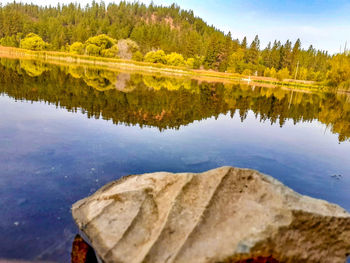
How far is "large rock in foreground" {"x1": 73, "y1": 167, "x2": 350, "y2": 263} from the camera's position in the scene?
4.66m

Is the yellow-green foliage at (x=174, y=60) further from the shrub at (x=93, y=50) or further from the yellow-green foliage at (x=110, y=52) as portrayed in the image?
the shrub at (x=93, y=50)

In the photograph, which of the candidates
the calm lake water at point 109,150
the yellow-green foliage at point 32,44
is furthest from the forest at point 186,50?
the calm lake water at point 109,150

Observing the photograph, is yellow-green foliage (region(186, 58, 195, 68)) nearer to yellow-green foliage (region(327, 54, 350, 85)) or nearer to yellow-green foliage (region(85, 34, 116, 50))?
yellow-green foliage (region(85, 34, 116, 50))

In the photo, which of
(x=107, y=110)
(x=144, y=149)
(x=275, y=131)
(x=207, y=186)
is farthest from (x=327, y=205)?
(x=107, y=110)

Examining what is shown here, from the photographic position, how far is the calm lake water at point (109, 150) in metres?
6.66

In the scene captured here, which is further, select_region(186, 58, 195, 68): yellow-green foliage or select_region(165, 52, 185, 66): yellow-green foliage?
select_region(186, 58, 195, 68): yellow-green foliage

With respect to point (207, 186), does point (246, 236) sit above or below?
below

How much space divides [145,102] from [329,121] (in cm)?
2007

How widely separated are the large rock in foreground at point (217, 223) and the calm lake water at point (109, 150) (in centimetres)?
143

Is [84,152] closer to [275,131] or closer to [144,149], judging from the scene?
[144,149]

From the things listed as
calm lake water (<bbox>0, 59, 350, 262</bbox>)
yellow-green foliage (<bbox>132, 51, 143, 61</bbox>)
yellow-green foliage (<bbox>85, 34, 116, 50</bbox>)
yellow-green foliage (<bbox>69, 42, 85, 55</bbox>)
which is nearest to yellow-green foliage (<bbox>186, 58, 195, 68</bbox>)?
yellow-green foliage (<bbox>132, 51, 143, 61</bbox>)

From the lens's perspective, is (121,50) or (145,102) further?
(121,50)

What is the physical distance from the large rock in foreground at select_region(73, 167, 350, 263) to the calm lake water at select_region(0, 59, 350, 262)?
1.43 metres

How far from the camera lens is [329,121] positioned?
27.4 m
